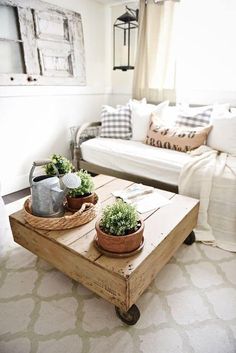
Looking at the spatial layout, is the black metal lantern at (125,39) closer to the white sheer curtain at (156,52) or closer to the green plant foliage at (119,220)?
the white sheer curtain at (156,52)

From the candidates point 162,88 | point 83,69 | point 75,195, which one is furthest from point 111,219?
point 83,69

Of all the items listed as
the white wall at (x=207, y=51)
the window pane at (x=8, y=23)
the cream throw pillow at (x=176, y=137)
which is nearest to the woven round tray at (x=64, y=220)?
the cream throw pillow at (x=176, y=137)

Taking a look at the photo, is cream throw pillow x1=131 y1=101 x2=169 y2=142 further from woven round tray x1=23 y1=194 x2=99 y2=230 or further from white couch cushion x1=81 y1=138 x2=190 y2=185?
woven round tray x1=23 y1=194 x2=99 y2=230

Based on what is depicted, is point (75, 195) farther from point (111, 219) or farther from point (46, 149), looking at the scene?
point (46, 149)

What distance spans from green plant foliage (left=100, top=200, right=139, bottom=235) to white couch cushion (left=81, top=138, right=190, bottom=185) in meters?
0.94

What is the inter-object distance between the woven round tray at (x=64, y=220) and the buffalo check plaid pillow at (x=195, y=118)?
1.40 m

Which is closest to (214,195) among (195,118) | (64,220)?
(195,118)

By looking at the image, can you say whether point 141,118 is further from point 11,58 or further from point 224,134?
point 11,58

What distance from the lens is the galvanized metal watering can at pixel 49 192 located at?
121 cm

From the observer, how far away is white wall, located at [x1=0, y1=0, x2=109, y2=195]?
2342mm

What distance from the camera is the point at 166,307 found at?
1.22 metres

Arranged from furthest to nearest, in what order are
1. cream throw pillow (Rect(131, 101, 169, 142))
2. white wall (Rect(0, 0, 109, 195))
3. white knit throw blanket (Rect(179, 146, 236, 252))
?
cream throw pillow (Rect(131, 101, 169, 142)) < white wall (Rect(0, 0, 109, 195)) < white knit throw blanket (Rect(179, 146, 236, 252))

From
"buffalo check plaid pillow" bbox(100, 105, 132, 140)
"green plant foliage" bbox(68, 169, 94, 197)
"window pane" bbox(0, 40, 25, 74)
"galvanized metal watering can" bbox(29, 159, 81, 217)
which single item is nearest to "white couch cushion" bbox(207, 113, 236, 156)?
"buffalo check plaid pillow" bbox(100, 105, 132, 140)

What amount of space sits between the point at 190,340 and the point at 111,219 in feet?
2.14
